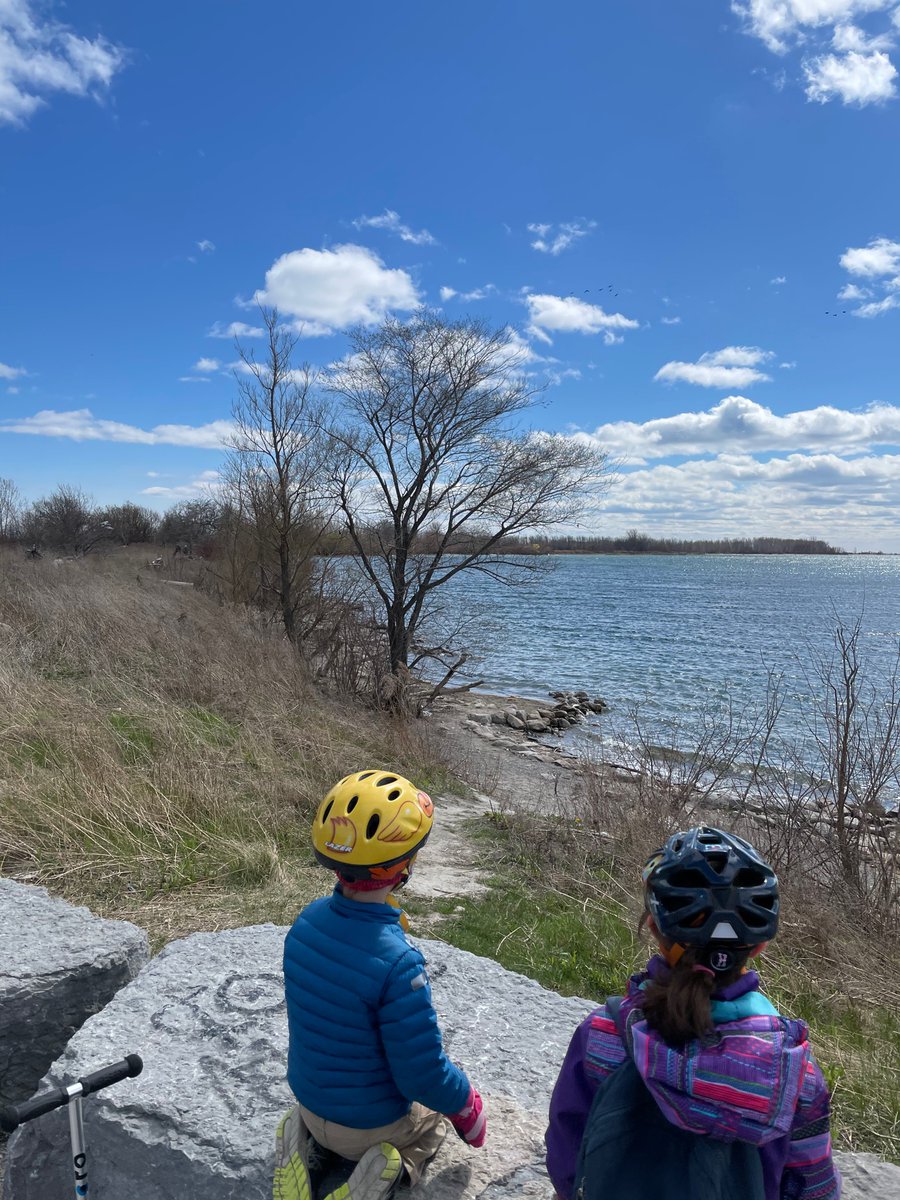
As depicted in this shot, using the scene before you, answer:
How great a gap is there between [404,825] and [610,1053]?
80cm

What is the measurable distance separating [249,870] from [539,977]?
2216mm

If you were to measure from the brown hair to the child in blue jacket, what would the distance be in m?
0.77

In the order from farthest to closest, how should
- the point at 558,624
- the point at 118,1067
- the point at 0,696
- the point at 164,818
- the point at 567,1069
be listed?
the point at 558,624 → the point at 0,696 → the point at 164,818 → the point at 118,1067 → the point at 567,1069

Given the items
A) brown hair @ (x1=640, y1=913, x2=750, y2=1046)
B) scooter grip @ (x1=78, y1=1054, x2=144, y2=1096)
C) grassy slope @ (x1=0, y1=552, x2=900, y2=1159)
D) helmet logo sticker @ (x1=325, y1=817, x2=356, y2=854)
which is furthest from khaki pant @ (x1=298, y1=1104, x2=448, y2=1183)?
grassy slope @ (x1=0, y1=552, x2=900, y2=1159)

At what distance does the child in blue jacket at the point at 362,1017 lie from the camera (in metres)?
2.09

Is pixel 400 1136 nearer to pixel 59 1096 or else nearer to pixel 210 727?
pixel 59 1096

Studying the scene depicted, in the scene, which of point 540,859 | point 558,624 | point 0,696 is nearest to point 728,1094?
point 540,859

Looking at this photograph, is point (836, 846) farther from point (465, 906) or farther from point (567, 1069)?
point (567, 1069)

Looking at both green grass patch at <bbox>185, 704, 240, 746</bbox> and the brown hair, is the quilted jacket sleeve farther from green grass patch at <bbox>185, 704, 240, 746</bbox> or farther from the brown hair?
green grass patch at <bbox>185, 704, 240, 746</bbox>

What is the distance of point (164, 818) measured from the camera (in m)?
6.16

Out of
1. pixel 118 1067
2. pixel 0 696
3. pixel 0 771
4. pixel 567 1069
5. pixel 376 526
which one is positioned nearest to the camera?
pixel 567 1069

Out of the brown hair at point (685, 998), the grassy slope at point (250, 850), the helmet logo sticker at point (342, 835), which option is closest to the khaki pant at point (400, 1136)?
the helmet logo sticker at point (342, 835)

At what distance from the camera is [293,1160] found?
2.17 m

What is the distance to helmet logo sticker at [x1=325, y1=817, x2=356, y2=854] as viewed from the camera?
2.17m
